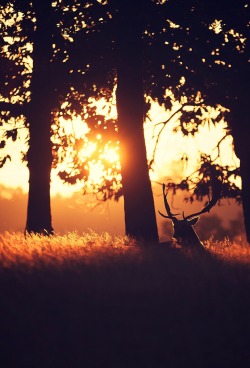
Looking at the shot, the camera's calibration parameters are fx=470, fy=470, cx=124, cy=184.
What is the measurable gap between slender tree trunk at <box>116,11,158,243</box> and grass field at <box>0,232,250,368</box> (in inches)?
137

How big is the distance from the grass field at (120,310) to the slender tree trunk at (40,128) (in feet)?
20.4

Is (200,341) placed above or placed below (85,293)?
below

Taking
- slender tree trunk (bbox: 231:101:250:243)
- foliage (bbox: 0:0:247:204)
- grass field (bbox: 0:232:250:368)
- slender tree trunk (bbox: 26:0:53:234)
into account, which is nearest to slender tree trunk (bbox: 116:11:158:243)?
foliage (bbox: 0:0:247:204)

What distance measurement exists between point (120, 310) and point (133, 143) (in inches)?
263

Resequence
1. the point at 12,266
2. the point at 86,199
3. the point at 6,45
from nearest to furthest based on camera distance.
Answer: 1. the point at 12,266
2. the point at 6,45
3. the point at 86,199

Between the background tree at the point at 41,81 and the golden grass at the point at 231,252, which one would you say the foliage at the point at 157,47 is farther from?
the golden grass at the point at 231,252

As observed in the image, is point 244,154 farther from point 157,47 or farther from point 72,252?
point 72,252

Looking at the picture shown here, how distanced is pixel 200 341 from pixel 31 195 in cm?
1000

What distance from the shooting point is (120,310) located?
714 centimetres

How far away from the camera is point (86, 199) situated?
1850 cm

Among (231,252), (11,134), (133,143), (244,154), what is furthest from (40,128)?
(231,252)

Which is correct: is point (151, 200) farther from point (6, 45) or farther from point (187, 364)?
point (6, 45)

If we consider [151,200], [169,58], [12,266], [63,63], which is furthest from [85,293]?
[63,63]

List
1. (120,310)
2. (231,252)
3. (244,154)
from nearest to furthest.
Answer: (120,310)
(231,252)
(244,154)
